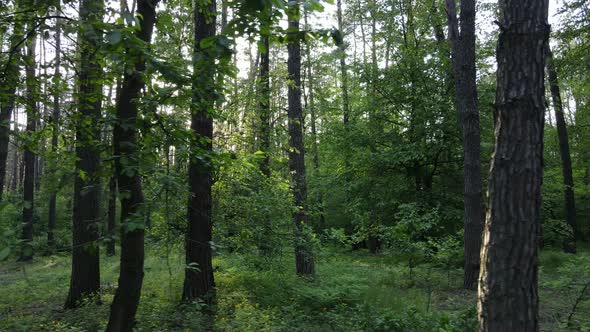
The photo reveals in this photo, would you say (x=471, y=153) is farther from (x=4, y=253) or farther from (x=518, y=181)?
(x=4, y=253)

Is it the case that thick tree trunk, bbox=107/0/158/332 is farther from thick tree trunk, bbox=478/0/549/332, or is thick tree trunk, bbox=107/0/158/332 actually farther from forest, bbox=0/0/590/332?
thick tree trunk, bbox=478/0/549/332

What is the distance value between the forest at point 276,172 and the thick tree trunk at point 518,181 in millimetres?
16

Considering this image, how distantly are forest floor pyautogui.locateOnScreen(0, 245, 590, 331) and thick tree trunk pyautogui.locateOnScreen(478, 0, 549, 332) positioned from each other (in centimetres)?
241

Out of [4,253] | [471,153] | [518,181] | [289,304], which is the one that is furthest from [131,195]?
[471,153]

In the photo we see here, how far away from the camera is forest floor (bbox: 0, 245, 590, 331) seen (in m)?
6.45

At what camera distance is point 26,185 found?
1894 centimetres

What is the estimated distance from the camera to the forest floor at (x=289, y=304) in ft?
21.2

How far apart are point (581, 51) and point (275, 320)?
449 inches

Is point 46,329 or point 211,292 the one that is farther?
point 211,292

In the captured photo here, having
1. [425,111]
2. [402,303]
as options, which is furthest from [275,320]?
[425,111]

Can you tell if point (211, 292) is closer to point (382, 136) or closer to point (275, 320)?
point (275, 320)

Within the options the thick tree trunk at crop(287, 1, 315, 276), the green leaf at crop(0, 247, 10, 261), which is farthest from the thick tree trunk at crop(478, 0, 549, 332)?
the thick tree trunk at crop(287, 1, 315, 276)

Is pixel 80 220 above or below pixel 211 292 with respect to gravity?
above

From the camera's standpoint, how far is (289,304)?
7973mm
